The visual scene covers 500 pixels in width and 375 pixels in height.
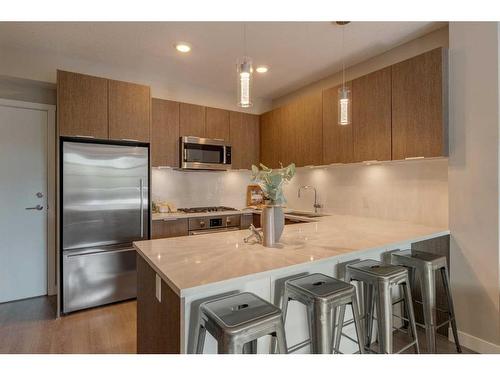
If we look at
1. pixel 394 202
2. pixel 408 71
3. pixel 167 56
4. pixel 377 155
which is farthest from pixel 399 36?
pixel 167 56

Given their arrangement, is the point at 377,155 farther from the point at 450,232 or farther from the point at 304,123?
the point at 304,123

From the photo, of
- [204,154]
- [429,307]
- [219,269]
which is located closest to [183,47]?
[204,154]

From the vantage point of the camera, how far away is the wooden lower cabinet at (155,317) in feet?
4.20

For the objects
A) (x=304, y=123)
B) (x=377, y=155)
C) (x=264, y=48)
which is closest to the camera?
(x=377, y=155)

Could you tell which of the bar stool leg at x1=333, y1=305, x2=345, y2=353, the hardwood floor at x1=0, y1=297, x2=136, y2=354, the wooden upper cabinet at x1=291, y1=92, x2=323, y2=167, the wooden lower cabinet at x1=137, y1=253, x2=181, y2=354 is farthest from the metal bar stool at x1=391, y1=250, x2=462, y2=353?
the hardwood floor at x1=0, y1=297, x2=136, y2=354

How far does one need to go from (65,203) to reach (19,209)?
0.85 meters

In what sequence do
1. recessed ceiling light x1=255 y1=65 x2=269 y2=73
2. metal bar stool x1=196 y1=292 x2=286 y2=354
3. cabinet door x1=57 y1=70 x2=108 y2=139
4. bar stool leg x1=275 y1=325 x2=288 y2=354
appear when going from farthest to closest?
recessed ceiling light x1=255 y1=65 x2=269 y2=73 → cabinet door x1=57 y1=70 x2=108 y2=139 → bar stool leg x1=275 y1=325 x2=288 y2=354 → metal bar stool x1=196 y1=292 x2=286 y2=354

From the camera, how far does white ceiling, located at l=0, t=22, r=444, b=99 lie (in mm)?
2391

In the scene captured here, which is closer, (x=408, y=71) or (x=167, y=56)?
(x=408, y=71)

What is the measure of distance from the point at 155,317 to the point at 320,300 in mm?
879

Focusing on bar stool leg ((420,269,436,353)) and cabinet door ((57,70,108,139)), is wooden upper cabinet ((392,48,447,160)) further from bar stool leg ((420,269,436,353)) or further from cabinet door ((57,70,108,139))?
cabinet door ((57,70,108,139))

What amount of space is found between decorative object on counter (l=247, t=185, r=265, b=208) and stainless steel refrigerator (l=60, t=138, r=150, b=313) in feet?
5.41

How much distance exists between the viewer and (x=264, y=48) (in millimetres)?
2756

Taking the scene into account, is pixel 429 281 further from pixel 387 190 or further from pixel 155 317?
pixel 155 317
